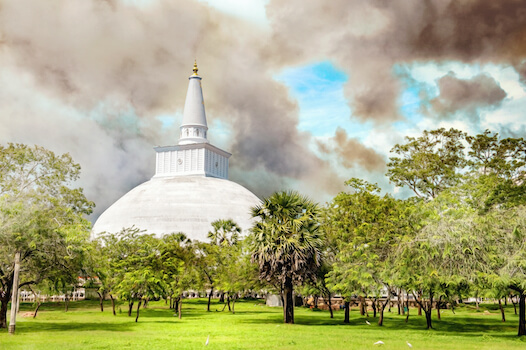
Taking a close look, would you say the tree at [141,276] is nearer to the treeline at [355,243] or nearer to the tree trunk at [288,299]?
the treeline at [355,243]

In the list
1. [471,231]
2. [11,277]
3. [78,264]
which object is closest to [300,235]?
[471,231]

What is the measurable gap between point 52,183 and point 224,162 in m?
66.2

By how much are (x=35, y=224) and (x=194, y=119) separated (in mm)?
64574

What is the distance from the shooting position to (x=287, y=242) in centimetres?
3028

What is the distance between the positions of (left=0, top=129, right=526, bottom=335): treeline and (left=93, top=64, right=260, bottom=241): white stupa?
29870 mm

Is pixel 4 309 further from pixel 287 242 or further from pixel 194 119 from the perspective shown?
pixel 194 119

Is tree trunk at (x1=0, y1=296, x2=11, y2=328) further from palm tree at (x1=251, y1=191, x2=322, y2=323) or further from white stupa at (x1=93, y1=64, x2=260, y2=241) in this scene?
white stupa at (x1=93, y1=64, x2=260, y2=241)

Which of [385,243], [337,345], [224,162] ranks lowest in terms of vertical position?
[337,345]

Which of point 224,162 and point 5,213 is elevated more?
point 224,162

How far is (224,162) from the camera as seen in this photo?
9406 cm

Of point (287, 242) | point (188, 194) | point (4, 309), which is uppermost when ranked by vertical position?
point (188, 194)

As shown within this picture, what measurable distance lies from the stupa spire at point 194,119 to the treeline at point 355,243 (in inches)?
1695

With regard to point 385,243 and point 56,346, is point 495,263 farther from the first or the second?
point 56,346

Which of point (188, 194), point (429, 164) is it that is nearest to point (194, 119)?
point (188, 194)
